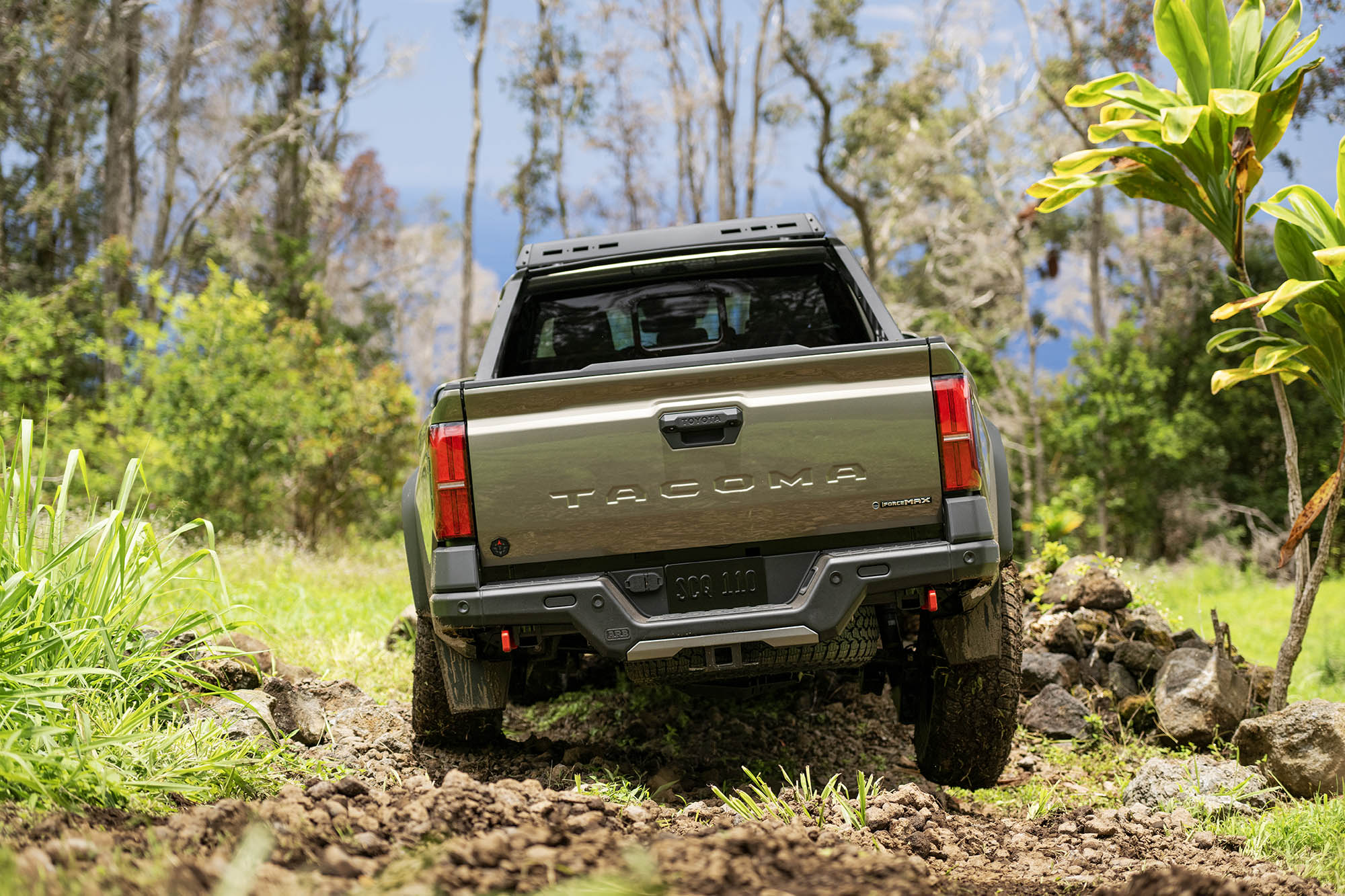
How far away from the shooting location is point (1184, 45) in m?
4.52

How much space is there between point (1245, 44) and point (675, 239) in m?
2.77

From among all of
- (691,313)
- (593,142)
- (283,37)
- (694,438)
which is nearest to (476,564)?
(694,438)

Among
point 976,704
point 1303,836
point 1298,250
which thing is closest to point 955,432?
point 976,704

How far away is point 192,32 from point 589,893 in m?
26.7

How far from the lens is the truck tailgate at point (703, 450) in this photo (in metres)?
3.09

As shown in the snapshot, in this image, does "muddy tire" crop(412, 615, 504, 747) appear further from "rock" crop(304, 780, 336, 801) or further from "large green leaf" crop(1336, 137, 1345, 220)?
"large green leaf" crop(1336, 137, 1345, 220)

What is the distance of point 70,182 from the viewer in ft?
84.4

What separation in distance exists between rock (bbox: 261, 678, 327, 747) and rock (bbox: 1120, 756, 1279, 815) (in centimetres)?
310

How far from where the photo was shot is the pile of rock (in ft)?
14.9

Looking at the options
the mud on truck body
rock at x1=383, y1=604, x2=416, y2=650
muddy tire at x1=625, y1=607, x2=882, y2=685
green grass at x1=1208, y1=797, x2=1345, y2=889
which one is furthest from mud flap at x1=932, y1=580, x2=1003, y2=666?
rock at x1=383, y1=604, x2=416, y2=650

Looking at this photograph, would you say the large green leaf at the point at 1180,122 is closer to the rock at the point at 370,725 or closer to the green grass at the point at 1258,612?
the green grass at the point at 1258,612

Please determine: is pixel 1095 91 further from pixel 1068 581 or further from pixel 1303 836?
pixel 1303 836

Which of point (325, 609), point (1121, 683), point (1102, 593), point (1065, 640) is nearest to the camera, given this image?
point (1121, 683)

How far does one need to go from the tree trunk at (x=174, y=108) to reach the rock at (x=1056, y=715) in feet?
81.1
